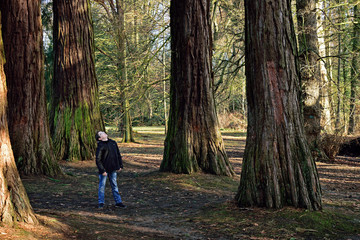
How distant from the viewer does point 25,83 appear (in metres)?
9.10

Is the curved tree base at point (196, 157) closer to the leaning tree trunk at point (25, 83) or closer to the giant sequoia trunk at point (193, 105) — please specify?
the giant sequoia trunk at point (193, 105)

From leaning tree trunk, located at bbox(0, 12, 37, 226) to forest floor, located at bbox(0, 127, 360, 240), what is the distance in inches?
5.8

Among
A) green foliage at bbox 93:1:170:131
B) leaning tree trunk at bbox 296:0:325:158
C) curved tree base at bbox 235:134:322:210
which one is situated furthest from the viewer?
green foliage at bbox 93:1:170:131

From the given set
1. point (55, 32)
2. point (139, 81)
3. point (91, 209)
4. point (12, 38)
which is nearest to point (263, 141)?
point (91, 209)

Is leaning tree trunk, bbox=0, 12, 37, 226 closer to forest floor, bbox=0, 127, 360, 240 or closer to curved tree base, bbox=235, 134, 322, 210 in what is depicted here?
forest floor, bbox=0, 127, 360, 240

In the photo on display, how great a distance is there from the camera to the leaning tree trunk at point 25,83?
900 cm

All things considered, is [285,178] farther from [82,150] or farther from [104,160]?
[82,150]

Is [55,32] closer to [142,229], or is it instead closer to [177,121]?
[177,121]

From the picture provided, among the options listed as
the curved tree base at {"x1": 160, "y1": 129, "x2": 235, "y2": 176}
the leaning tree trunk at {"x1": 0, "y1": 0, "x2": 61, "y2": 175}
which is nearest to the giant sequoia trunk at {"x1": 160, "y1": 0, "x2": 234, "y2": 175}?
the curved tree base at {"x1": 160, "y1": 129, "x2": 235, "y2": 176}

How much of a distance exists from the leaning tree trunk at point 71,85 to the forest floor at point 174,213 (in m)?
2.29

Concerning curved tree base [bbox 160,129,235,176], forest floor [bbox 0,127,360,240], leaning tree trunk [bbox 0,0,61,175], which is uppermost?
leaning tree trunk [bbox 0,0,61,175]

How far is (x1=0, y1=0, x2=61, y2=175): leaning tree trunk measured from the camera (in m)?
9.00

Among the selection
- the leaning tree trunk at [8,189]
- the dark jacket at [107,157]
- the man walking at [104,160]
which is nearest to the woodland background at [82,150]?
the leaning tree trunk at [8,189]

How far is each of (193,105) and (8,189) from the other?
629 centimetres
